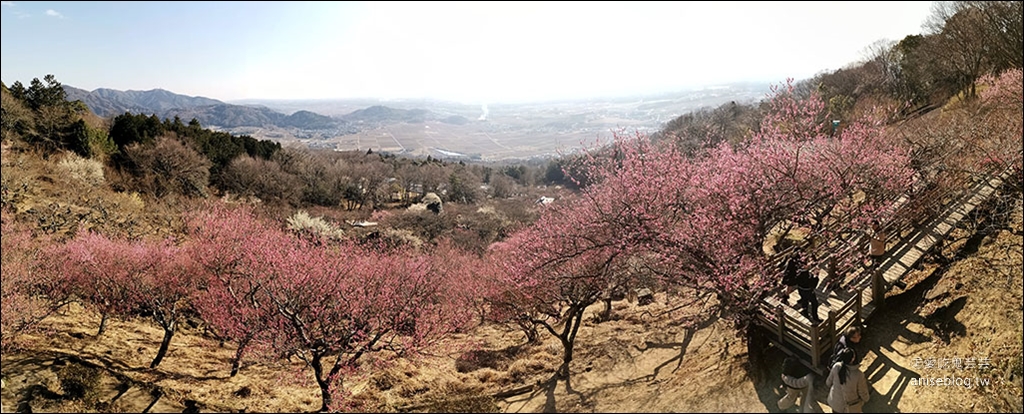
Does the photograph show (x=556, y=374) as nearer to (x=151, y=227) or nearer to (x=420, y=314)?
(x=420, y=314)

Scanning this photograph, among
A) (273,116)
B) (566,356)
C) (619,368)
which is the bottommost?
(566,356)

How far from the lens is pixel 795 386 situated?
714 cm

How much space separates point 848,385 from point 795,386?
78 centimetres

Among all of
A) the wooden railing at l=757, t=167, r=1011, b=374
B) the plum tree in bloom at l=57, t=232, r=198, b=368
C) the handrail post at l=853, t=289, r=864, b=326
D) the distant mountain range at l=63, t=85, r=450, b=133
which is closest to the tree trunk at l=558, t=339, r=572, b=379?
the wooden railing at l=757, t=167, r=1011, b=374

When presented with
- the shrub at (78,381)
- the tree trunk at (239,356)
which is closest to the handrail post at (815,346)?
the tree trunk at (239,356)

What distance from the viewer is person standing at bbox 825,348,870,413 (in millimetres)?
6535

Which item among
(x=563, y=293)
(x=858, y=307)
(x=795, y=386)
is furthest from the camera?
(x=563, y=293)

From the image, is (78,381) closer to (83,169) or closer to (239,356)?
(239,356)

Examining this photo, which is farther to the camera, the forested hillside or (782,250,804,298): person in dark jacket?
the forested hillside

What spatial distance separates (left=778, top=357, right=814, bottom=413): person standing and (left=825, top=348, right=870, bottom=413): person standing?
44cm

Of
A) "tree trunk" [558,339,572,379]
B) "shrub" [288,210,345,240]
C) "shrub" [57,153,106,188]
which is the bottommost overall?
"tree trunk" [558,339,572,379]

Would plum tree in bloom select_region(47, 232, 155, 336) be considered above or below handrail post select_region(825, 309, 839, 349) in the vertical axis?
above

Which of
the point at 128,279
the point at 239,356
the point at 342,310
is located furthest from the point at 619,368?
the point at 128,279

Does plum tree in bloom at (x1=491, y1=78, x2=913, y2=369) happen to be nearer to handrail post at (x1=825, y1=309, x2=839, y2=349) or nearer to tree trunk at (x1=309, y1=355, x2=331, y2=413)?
handrail post at (x1=825, y1=309, x2=839, y2=349)
